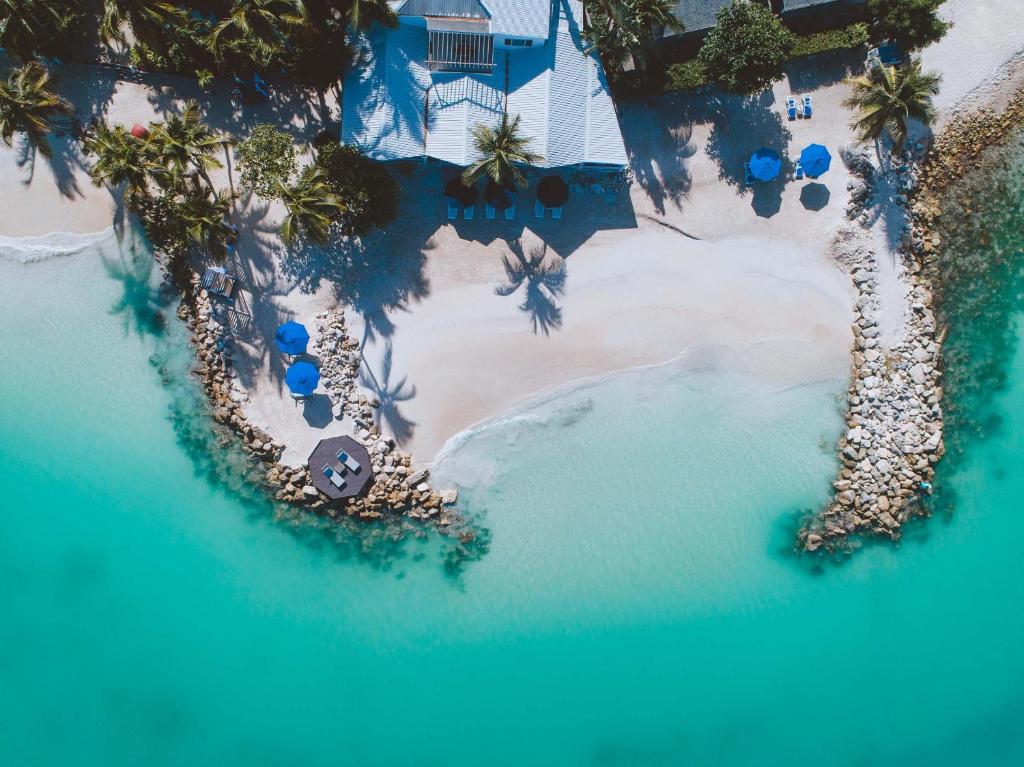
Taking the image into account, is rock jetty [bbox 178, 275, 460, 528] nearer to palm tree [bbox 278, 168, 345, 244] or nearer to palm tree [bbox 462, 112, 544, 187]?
palm tree [bbox 278, 168, 345, 244]

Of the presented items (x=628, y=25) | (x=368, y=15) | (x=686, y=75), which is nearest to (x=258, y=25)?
(x=368, y=15)

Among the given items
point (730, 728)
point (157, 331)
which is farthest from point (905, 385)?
point (157, 331)

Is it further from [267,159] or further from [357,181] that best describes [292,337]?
[267,159]

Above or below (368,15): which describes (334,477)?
below

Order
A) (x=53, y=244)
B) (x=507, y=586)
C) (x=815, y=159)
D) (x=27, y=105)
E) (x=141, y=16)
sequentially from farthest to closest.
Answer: (x=507, y=586), (x=53, y=244), (x=815, y=159), (x=27, y=105), (x=141, y=16)

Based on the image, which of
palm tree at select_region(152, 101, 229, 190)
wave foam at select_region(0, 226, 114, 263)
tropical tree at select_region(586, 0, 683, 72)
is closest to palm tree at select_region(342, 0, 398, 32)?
palm tree at select_region(152, 101, 229, 190)

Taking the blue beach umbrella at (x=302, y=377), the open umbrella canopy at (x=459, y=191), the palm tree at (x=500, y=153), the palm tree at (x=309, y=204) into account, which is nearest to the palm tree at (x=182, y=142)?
the palm tree at (x=309, y=204)

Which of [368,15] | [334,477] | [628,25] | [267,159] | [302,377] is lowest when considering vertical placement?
[334,477]

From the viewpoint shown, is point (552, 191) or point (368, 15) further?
A: point (552, 191)
